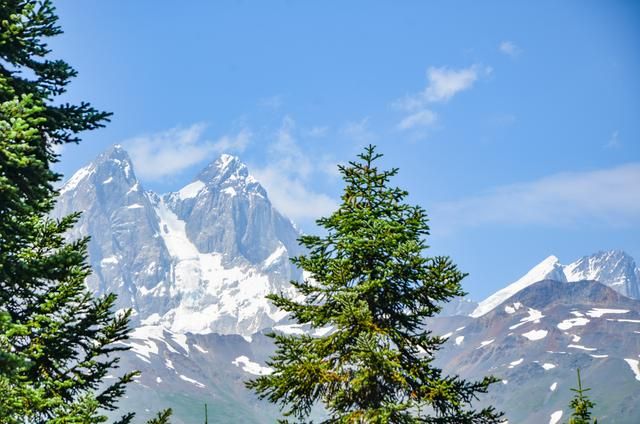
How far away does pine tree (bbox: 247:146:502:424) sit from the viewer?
59.1ft

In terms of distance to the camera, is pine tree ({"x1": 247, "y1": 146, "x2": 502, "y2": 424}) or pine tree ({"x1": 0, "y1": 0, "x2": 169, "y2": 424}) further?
pine tree ({"x1": 247, "y1": 146, "x2": 502, "y2": 424})

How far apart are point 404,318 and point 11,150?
419 inches

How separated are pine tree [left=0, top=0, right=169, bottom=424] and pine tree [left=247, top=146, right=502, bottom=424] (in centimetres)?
439

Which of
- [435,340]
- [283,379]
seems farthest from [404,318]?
[283,379]

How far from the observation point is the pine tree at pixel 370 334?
59.1 ft

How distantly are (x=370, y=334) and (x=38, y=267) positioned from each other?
8.00 m

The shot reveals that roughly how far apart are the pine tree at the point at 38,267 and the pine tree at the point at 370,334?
4388 millimetres

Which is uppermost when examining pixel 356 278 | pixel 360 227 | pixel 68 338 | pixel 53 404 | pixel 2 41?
pixel 2 41

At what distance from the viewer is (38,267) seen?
13.8 m

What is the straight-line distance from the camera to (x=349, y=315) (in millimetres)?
18125

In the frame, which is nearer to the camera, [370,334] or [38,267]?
[38,267]

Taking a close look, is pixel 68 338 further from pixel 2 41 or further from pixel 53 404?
pixel 2 41

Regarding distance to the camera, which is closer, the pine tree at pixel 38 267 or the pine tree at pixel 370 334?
the pine tree at pixel 38 267

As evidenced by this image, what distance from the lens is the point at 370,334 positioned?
18328mm
